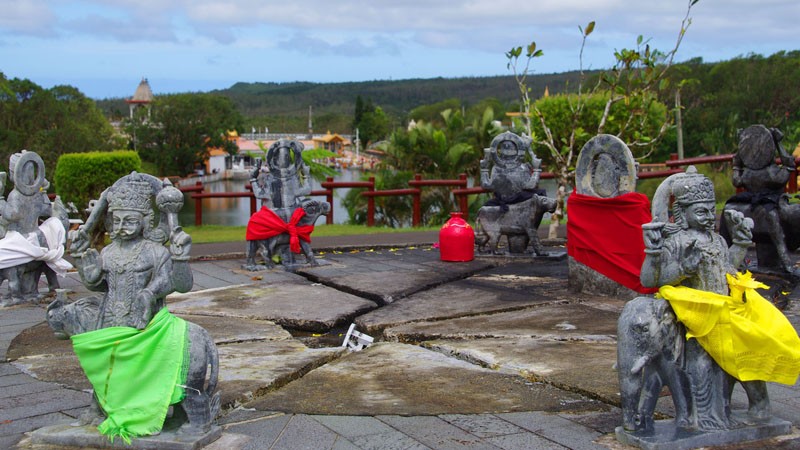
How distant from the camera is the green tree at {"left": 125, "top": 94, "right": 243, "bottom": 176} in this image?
50.0 m

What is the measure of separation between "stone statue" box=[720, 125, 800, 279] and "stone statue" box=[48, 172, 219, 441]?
6139 millimetres

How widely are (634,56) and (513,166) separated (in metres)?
2.59

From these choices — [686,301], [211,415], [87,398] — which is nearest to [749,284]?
[686,301]

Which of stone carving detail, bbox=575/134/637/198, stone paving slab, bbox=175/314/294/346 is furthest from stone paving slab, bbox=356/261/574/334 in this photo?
stone carving detail, bbox=575/134/637/198

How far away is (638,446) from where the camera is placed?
13.6 feet

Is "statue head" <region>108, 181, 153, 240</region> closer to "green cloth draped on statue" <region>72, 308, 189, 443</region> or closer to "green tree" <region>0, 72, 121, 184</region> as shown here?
"green cloth draped on statue" <region>72, 308, 189, 443</region>

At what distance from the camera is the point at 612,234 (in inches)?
315

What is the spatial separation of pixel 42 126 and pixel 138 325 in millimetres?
35216

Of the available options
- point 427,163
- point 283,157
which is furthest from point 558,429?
point 427,163

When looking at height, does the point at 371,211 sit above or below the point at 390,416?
above

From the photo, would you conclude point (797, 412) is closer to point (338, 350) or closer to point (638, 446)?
point (638, 446)

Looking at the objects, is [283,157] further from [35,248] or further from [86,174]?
[86,174]

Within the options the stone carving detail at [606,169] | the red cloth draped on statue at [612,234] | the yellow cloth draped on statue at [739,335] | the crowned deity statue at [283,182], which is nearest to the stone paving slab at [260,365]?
the yellow cloth draped on statue at [739,335]

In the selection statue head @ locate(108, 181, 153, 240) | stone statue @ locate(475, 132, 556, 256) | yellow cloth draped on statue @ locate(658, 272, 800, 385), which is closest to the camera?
yellow cloth draped on statue @ locate(658, 272, 800, 385)
